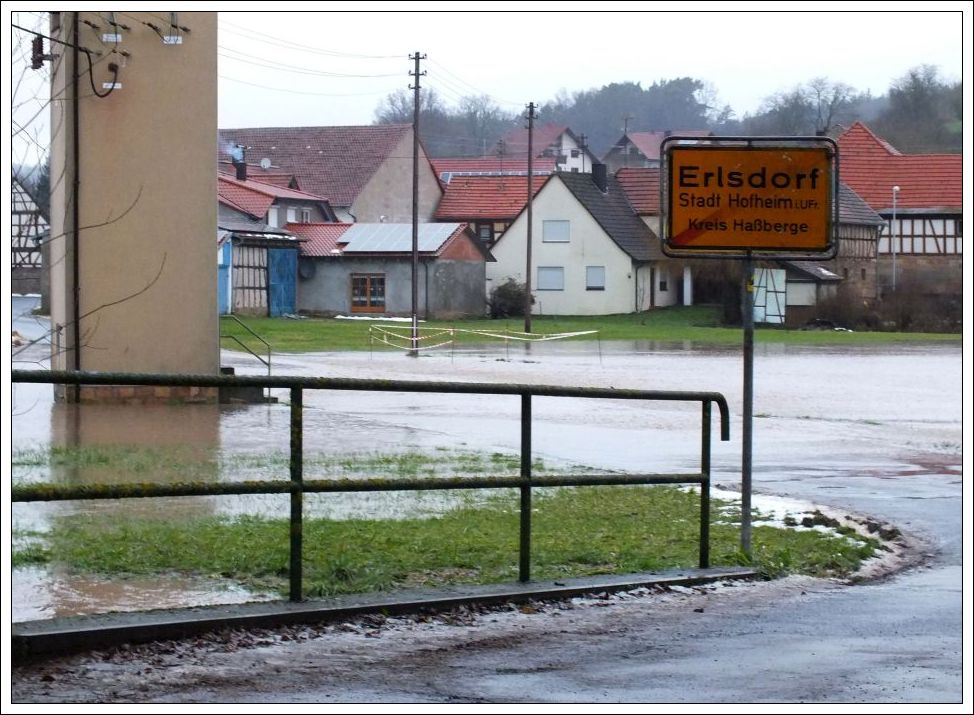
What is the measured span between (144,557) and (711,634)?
10.5ft

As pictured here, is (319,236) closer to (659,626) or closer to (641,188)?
(641,188)

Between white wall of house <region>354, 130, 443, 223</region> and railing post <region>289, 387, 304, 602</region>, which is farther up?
white wall of house <region>354, 130, 443, 223</region>

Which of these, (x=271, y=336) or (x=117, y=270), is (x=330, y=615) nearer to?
(x=117, y=270)

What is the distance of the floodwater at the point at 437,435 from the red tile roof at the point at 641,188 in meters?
49.9

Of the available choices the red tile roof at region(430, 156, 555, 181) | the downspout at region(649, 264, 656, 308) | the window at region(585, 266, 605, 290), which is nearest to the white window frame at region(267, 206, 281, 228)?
the window at region(585, 266, 605, 290)

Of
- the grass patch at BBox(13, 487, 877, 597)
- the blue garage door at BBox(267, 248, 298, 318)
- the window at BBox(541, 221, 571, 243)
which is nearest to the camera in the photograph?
the grass patch at BBox(13, 487, 877, 597)

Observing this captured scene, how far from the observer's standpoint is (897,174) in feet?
295

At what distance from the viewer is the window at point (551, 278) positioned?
8175 cm

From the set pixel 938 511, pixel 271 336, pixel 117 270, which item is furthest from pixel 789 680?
pixel 271 336

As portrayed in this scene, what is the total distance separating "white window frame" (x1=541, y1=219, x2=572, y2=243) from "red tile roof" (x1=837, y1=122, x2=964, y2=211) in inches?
636

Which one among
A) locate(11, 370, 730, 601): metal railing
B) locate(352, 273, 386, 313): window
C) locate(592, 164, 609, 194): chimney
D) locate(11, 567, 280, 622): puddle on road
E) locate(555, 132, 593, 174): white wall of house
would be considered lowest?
locate(11, 567, 280, 622): puddle on road

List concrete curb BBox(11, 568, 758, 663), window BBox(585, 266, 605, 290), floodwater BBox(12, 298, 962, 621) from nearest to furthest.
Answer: concrete curb BBox(11, 568, 758, 663) → floodwater BBox(12, 298, 962, 621) → window BBox(585, 266, 605, 290)

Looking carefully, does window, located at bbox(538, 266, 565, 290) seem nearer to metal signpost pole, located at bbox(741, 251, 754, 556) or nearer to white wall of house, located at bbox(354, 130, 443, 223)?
white wall of house, located at bbox(354, 130, 443, 223)

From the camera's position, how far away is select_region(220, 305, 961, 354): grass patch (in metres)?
51.2
